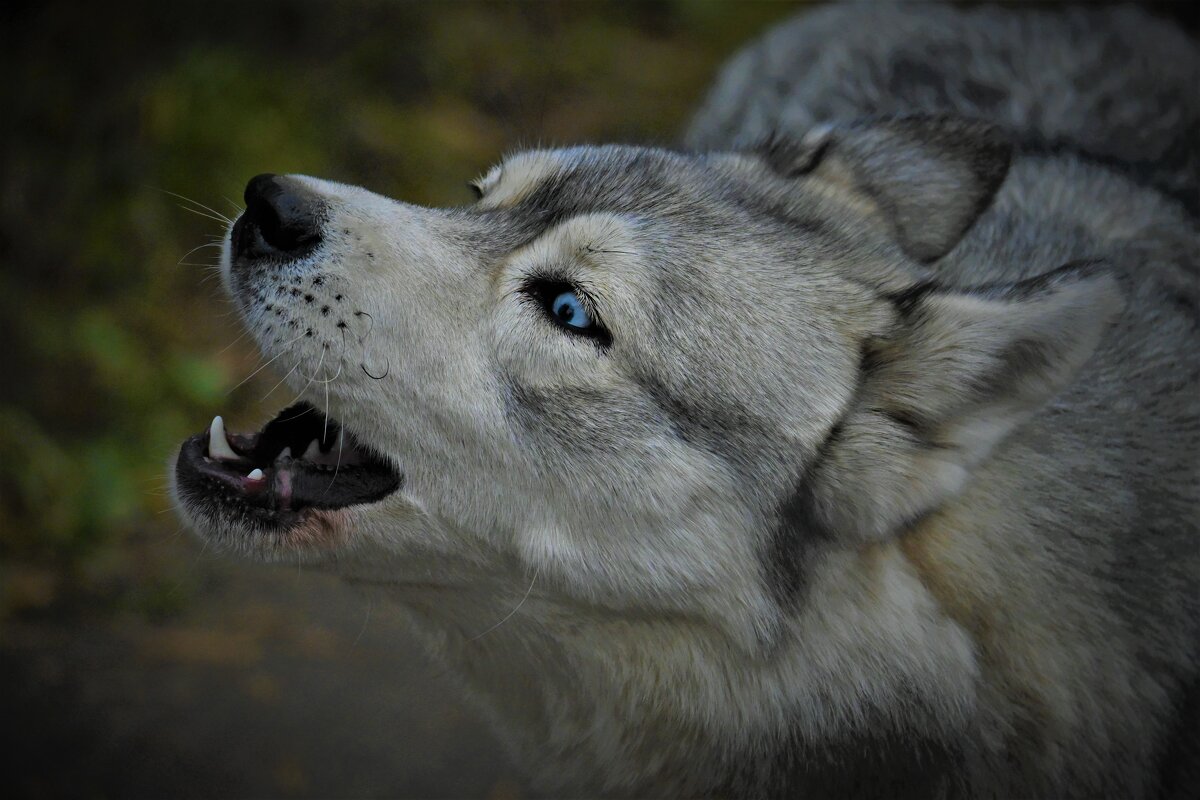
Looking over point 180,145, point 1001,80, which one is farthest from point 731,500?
point 180,145

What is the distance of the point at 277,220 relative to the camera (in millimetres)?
2676

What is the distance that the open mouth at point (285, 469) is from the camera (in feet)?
8.75

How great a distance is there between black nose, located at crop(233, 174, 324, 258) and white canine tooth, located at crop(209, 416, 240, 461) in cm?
48

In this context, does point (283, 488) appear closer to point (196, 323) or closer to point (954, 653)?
point (954, 653)

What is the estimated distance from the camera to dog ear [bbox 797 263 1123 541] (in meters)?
2.31

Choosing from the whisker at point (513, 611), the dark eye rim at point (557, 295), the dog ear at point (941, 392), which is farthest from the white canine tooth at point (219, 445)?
the dog ear at point (941, 392)

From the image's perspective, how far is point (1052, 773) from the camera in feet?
8.42

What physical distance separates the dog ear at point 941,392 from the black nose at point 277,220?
4.78 feet

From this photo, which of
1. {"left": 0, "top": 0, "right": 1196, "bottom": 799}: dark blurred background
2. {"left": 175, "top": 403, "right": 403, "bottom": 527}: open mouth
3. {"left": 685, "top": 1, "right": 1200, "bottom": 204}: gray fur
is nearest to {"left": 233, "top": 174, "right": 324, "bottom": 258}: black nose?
{"left": 0, "top": 0, "right": 1196, "bottom": 799}: dark blurred background

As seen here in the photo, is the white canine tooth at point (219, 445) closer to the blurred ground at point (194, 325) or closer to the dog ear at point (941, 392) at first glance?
the blurred ground at point (194, 325)

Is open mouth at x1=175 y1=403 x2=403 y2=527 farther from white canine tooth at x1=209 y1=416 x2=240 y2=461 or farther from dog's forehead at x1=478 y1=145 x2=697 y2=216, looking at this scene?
dog's forehead at x1=478 y1=145 x2=697 y2=216

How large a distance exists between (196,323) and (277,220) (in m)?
4.03

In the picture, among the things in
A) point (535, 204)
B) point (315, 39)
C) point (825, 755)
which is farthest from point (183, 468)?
point (315, 39)

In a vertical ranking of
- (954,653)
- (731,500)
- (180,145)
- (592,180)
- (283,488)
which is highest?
(592,180)
